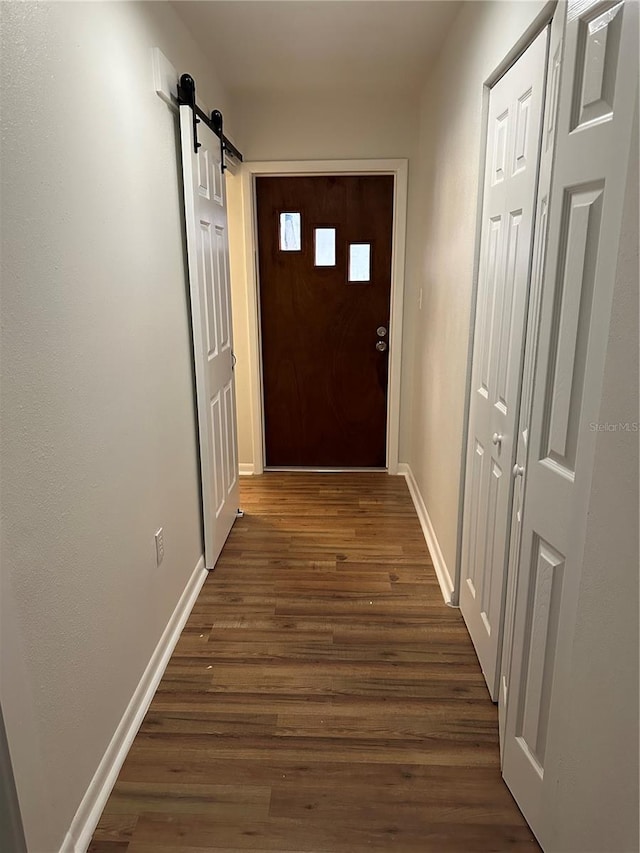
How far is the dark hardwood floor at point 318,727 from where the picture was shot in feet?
4.95

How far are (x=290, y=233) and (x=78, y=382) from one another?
270cm

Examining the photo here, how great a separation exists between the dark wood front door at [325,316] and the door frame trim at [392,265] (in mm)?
56

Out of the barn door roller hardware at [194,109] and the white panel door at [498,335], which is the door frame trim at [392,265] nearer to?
the barn door roller hardware at [194,109]

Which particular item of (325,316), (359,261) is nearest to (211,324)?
(325,316)

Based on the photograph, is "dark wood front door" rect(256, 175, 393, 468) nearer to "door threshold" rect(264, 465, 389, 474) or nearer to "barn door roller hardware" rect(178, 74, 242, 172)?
"door threshold" rect(264, 465, 389, 474)

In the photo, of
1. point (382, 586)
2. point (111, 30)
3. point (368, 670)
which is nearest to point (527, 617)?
point (368, 670)

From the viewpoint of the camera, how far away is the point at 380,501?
3.68 metres

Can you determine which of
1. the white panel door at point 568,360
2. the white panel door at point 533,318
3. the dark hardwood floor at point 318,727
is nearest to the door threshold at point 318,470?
the dark hardwood floor at point 318,727

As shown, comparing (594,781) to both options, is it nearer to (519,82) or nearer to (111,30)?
(519,82)

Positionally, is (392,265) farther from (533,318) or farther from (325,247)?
(533,318)

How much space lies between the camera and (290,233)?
12.6 feet

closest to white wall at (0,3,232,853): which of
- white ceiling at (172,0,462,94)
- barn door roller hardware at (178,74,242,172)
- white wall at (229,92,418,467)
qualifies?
barn door roller hardware at (178,74,242,172)

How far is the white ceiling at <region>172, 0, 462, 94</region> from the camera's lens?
91.5 inches

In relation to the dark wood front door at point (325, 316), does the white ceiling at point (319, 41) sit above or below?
above
